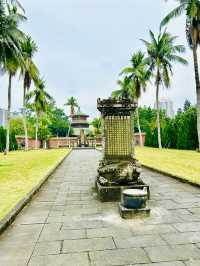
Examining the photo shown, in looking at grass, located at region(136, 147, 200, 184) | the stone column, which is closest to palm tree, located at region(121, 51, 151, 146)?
grass, located at region(136, 147, 200, 184)

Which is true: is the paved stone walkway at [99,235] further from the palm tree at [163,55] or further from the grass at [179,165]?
the palm tree at [163,55]

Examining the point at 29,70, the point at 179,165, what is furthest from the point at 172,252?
the point at 29,70

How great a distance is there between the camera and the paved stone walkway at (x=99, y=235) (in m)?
3.12

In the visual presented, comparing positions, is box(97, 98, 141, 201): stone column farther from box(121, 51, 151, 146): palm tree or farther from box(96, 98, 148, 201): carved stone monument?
box(121, 51, 151, 146): palm tree

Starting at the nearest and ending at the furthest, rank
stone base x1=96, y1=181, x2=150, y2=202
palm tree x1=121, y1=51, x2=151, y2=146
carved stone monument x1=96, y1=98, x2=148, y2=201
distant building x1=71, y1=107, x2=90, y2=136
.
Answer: stone base x1=96, y1=181, x2=150, y2=202, carved stone monument x1=96, y1=98, x2=148, y2=201, palm tree x1=121, y1=51, x2=151, y2=146, distant building x1=71, y1=107, x2=90, y2=136

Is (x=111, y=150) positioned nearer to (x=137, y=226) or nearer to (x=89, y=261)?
(x=137, y=226)

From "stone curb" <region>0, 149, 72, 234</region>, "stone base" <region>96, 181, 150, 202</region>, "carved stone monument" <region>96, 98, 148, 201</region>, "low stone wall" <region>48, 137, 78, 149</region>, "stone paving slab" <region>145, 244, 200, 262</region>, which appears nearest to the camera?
"stone paving slab" <region>145, 244, 200, 262</region>

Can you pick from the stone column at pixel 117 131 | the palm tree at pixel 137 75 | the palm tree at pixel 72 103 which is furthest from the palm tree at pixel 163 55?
the palm tree at pixel 72 103

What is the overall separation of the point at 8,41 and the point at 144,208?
14053mm

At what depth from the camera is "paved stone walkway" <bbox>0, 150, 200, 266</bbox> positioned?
3116 mm

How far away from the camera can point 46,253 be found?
3.32 meters

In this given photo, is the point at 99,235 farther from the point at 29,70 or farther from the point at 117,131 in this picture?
the point at 29,70

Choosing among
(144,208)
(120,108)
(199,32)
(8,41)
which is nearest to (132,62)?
(199,32)

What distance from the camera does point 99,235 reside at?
3.88 metres
